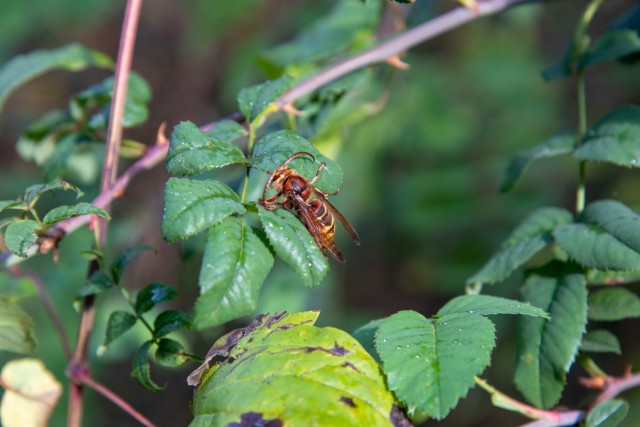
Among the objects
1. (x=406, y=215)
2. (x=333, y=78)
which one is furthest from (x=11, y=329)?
(x=406, y=215)

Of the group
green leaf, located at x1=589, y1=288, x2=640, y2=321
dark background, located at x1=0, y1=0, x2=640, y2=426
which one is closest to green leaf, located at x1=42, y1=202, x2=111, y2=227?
green leaf, located at x1=589, y1=288, x2=640, y2=321

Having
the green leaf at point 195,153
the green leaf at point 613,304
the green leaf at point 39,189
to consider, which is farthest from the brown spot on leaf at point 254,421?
the green leaf at point 613,304

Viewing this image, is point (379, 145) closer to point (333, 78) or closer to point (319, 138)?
point (319, 138)

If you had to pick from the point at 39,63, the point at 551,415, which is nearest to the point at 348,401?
the point at 551,415

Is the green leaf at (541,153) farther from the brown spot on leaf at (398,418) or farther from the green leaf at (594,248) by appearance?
the brown spot on leaf at (398,418)

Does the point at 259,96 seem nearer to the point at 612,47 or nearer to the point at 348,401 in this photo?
the point at 348,401
